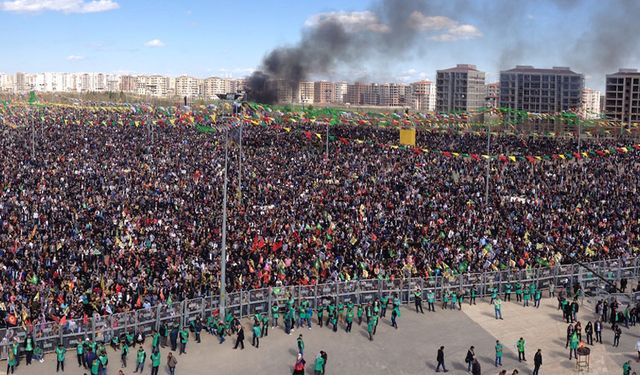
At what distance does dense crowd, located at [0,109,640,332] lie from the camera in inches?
829

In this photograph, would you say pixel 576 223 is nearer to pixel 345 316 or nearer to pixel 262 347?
pixel 345 316

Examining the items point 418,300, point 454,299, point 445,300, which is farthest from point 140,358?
point 454,299

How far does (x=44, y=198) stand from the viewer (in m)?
30.8

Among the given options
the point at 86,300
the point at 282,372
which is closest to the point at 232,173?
the point at 86,300

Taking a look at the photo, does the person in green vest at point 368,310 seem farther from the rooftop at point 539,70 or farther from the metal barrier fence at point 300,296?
the rooftop at point 539,70

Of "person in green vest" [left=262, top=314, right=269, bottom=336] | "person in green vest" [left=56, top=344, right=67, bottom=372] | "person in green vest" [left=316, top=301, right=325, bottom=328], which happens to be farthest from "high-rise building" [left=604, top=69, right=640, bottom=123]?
"person in green vest" [left=56, top=344, right=67, bottom=372]

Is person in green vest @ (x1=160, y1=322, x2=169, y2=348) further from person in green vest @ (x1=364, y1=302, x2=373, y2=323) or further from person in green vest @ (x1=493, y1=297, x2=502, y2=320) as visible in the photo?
person in green vest @ (x1=493, y1=297, x2=502, y2=320)

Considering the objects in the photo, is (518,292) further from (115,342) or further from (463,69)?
(463,69)

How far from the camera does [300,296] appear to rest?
64.4 ft

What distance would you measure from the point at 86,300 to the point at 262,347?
15.9 ft

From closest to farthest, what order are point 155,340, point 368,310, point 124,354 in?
point 124,354, point 155,340, point 368,310

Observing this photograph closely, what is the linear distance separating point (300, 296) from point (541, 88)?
4605 inches

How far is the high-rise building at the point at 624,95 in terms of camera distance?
105 metres

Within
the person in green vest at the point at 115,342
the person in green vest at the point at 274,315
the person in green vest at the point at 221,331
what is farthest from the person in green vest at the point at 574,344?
the person in green vest at the point at 115,342
